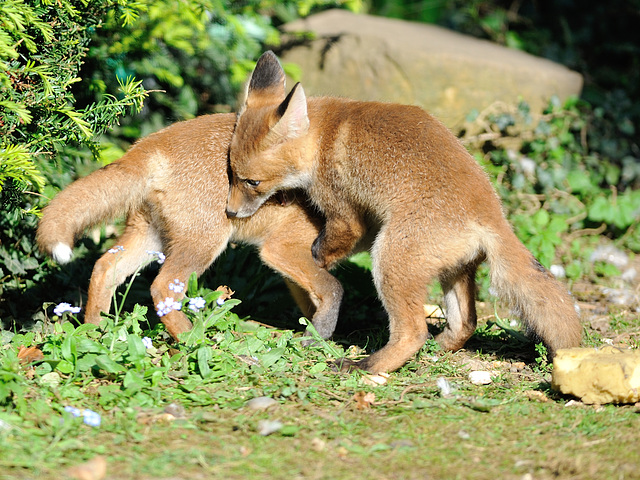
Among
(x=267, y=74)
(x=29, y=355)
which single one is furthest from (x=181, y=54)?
(x=29, y=355)

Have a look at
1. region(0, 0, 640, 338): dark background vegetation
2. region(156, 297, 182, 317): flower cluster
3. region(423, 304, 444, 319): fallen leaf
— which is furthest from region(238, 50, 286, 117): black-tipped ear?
region(423, 304, 444, 319): fallen leaf

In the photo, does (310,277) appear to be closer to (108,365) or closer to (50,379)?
(108,365)

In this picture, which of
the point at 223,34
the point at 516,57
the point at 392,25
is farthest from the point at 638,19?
the point at 223,34

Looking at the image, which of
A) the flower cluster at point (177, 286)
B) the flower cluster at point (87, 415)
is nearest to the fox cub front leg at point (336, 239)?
the flower cluster at point (177, 286)

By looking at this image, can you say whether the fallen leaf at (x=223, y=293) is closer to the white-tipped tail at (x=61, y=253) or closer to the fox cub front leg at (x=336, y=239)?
the fox cub front leg at (x=336, y=239)

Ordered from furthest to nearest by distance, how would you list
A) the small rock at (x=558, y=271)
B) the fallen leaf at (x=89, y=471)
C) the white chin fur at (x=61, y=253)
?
the small rock at (x=558, y=271), the white chin fur at (x=61, y=253), the fallen leaf at (x=89, y=471)

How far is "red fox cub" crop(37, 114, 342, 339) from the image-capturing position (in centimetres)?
453

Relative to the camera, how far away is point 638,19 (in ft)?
35.9

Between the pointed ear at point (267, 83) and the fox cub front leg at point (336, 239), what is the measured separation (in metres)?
1.12

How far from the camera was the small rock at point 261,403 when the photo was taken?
3621mm

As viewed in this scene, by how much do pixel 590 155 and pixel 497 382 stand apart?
5.60 m

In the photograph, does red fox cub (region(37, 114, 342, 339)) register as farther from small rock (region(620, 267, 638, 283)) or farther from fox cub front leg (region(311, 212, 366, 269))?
small rock (region(620, 267, 638, 283))

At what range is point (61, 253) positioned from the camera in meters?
3.88

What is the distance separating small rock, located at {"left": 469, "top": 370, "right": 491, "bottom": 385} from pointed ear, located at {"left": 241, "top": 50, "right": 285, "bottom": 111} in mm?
2575
